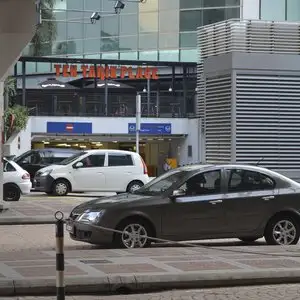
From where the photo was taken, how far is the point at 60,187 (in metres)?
27.5

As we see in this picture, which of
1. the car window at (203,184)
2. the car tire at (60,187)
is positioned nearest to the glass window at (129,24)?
the car tire at (60,187)

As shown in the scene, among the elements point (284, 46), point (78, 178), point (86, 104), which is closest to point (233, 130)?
point (284, 46)

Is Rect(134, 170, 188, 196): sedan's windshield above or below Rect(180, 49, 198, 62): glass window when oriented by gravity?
below

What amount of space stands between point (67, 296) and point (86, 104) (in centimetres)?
3438

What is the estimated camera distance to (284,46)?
24172 mm

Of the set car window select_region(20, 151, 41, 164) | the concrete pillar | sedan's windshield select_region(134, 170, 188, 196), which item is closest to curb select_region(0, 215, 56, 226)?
the concrete pillar

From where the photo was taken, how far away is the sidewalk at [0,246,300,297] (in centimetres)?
884

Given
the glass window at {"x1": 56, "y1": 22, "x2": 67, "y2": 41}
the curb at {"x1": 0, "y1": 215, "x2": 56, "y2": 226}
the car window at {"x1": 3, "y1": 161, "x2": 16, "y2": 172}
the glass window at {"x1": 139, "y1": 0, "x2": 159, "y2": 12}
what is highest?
the glass window at {"x1": 139, "y1": 0, "x2": 159, "y2": 12}

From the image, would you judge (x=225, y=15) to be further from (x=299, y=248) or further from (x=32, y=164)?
(x=299, y=248)

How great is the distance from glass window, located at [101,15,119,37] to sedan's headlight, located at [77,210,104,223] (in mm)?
39891

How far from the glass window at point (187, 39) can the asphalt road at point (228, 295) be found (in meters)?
41.2

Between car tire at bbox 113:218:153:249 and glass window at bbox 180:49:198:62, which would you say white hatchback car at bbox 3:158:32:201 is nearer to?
car tire at bbox 113:218:153:249

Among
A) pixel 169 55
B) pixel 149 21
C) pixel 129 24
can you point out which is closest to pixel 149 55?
pixel 169 55

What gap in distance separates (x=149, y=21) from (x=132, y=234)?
130ft
